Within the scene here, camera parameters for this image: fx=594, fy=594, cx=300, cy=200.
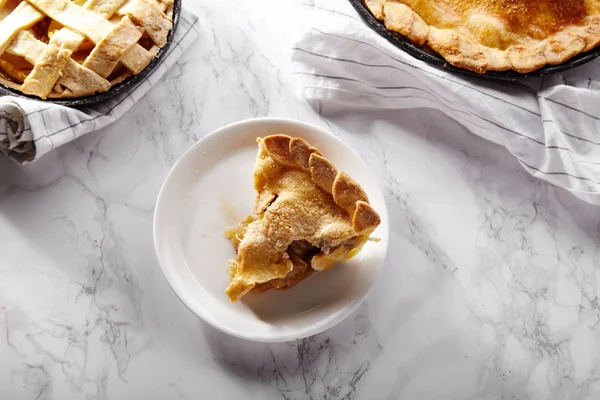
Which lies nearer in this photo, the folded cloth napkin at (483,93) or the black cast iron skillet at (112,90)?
the black cast iron skillet at (112,90)

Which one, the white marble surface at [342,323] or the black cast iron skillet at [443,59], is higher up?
the black cast iron skillet at [443,59]

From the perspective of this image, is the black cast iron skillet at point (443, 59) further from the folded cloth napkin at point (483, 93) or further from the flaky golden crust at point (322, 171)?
the flaky golden crust at point (322, 171)

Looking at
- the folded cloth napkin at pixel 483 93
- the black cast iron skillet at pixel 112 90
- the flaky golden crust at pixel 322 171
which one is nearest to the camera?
the flaky golden crust at pixel 322 171

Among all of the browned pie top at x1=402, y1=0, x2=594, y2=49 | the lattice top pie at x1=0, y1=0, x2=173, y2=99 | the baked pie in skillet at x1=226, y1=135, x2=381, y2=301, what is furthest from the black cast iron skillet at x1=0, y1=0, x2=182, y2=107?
the browned pie top at x1=402, y1=0, x2=594, y2=49

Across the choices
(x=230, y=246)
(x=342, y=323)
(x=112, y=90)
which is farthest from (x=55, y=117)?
(x=342, y=323)

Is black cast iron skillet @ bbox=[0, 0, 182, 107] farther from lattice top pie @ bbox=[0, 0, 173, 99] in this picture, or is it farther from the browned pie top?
the browned pie top

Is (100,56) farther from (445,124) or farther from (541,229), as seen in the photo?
(541,229)

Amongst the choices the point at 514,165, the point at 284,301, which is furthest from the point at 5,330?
the point at 514,165

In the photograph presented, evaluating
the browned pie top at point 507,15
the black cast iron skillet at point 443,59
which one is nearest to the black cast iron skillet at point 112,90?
the black cast iron skillet at point 443,59
